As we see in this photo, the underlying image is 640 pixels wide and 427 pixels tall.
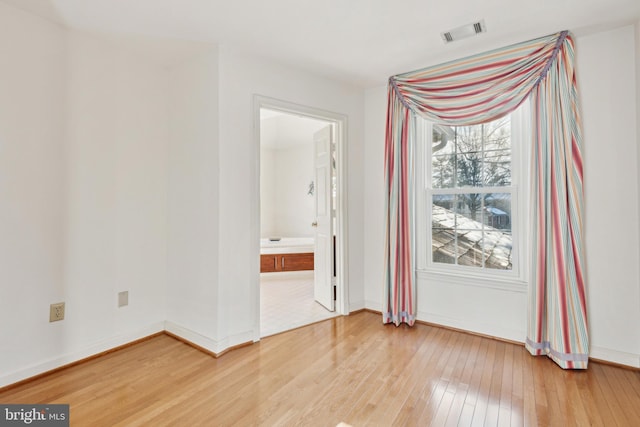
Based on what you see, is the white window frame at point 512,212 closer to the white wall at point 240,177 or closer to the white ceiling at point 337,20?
the white ceiling at point 337,20

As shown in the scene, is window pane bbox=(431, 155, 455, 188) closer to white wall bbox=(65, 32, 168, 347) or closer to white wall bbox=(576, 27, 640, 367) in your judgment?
white wall bbox=(576, 27, 640, 367)

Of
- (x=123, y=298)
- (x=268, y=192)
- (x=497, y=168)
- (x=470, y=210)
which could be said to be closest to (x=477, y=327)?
(x=470, y=210)

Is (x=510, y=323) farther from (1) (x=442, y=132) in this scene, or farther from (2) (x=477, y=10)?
(2) (x=477, y=10)

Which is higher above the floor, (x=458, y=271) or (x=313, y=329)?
(x=458, y=271)

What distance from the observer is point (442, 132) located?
3234 millimetres

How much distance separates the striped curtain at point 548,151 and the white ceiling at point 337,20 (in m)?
0.20

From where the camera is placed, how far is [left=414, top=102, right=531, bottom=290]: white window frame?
2.75 m

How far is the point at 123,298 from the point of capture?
2.72 metres

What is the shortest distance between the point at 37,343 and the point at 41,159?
1274 mm

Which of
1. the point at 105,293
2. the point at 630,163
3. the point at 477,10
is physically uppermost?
the point at 477,10

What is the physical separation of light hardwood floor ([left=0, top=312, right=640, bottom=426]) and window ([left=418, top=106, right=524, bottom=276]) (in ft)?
2.56

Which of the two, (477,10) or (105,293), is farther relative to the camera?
(105,293)

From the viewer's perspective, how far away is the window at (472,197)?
2.85 m

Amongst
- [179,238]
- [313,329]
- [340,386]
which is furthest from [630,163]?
[179,238]
